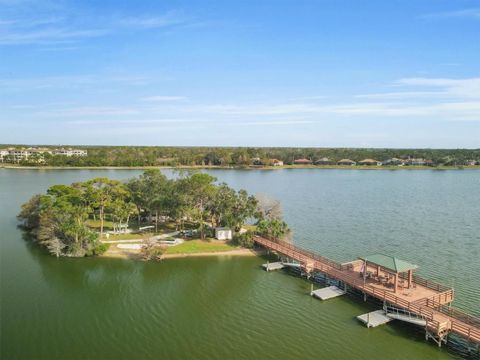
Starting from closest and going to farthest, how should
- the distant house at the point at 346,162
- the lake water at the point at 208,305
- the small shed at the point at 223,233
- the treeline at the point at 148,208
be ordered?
the lake water at the point at 208,305 < the treeline at the point at 148,208 < the small shed at the point at 223,233 < the distant house at the point at 346,162

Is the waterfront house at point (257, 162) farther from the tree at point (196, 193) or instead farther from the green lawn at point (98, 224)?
the tree at point (196, 193)

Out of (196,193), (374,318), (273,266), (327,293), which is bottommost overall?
(374,318)

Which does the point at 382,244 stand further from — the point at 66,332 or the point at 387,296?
the point at 66,332

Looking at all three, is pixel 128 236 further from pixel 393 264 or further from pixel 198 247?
pixel 393 264

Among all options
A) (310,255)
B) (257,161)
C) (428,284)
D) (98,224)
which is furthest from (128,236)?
(257,161)

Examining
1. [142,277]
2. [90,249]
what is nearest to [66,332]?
[142,277]

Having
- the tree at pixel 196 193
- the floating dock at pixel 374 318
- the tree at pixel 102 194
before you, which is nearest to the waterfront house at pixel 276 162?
the tree at pixel 102 194

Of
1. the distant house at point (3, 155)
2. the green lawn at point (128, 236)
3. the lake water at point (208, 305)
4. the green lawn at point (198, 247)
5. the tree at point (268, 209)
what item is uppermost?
the distant house at point (3, 155)
